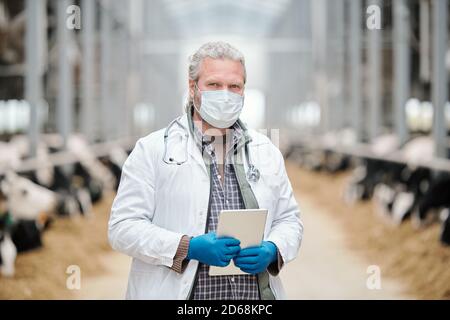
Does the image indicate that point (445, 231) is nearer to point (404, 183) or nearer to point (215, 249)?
point (404, 183)

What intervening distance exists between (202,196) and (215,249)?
17 centimetres

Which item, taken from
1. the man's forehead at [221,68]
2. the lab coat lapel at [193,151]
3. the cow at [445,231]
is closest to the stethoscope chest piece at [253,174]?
the lab coat lapel at [193,151]

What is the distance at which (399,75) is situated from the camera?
7.71m

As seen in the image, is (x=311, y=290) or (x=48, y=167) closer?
(x=311, y=290)

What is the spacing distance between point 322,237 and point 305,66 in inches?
480

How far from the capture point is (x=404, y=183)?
21.5 feet

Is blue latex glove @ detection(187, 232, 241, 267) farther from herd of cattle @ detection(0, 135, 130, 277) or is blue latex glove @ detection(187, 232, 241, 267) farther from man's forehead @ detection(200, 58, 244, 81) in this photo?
herd of cattle @ detection(0, 135, 130, 277)

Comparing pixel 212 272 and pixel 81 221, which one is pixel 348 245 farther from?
pixel 212 272

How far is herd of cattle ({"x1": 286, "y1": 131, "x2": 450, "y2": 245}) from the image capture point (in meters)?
5.36

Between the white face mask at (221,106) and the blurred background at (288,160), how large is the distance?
22 cm

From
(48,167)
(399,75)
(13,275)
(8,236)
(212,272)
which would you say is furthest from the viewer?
(399,75)

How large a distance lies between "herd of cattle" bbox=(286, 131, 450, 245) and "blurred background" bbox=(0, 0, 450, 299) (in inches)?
0.6

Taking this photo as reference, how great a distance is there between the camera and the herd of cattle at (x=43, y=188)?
15.4ft
